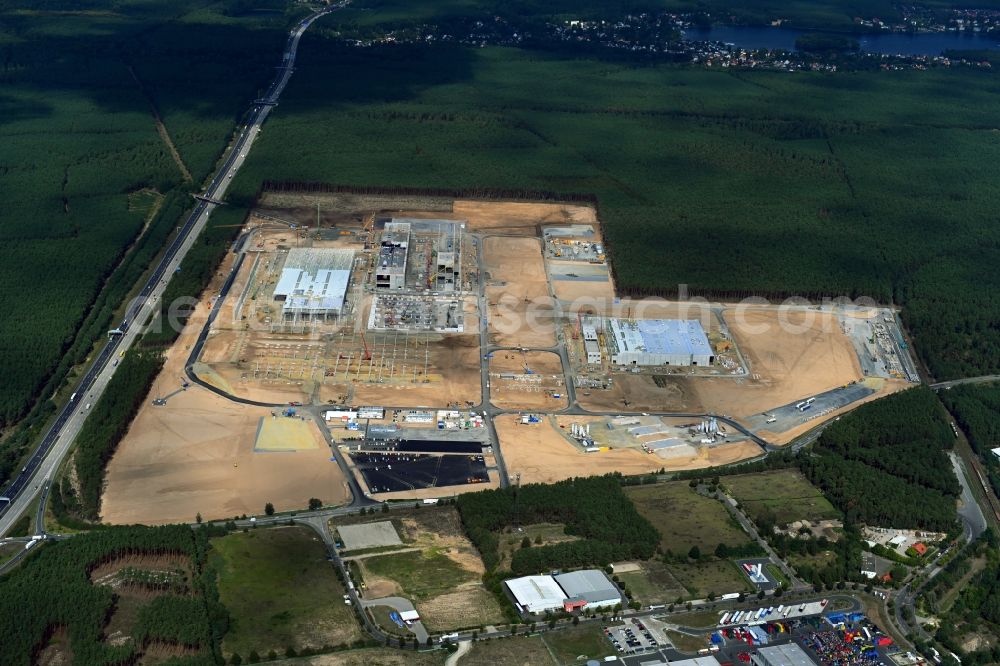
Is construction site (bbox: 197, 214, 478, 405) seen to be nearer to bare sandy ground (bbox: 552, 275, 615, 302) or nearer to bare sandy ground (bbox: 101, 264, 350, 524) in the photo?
bare sandy ground (bbox: 101, 264, 350, 524)

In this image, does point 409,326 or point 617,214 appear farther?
point 617,214

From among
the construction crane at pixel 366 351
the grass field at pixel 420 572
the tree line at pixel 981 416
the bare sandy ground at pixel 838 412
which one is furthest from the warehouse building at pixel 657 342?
the grass field at pixel 420 572

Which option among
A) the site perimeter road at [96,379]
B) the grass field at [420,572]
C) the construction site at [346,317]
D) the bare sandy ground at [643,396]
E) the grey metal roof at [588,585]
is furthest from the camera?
the construction site at [346,317]

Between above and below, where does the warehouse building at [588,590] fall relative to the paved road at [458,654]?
above

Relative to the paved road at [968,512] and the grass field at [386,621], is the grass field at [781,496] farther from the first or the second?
the grass field at [386,621]

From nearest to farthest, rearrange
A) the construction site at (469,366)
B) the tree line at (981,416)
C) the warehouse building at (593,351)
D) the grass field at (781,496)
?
the grass field at (781,496) → the construction site at (469,366) → the tree line at (981,416) → the warehouse building at (593,351)

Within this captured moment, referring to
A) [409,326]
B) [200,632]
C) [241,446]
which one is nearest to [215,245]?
[409,326]

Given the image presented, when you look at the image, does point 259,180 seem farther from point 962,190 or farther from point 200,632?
point 962,190
